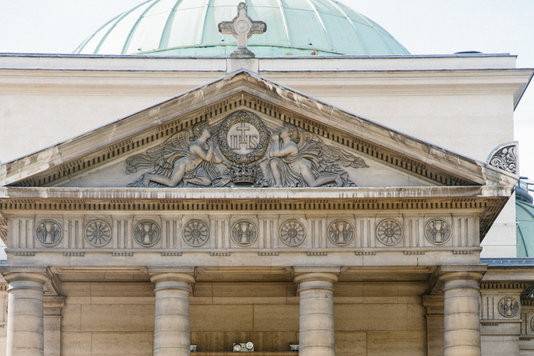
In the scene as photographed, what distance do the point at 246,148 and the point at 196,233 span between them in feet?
8.12

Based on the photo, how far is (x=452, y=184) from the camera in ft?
162

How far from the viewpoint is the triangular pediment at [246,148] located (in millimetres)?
49219

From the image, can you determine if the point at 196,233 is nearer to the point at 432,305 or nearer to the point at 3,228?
→ the point at 3,228

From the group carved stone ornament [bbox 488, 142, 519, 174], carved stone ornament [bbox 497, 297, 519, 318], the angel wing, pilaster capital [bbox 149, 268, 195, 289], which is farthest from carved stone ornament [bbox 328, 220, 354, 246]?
carved stone ornament [bbox 497, 297, 519, 318]

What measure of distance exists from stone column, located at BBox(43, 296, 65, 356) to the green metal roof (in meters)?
14.5

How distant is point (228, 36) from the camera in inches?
2450

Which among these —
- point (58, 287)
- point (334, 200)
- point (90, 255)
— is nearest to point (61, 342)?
point (58, 287)

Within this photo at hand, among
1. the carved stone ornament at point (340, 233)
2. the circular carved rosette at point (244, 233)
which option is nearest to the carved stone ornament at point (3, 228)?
the circular carved rosette at point (244, 233)

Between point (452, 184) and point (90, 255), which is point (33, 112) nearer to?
point (90, 255)

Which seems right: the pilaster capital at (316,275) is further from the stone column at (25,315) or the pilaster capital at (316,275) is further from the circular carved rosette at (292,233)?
the stone column at (25,315)

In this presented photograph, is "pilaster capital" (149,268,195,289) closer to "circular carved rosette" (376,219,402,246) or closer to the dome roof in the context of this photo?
"circular carved rosette" (376,219,402,246)

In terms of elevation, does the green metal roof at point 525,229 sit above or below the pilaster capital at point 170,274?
above

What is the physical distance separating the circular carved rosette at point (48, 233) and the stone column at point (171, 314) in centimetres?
257

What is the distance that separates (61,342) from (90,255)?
5.16 metres
